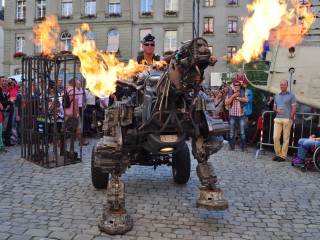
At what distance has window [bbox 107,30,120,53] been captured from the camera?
3278 cm

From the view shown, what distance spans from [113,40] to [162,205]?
29.3m

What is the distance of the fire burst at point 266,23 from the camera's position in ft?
17.8

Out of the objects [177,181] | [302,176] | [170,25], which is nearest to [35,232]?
[177,181]

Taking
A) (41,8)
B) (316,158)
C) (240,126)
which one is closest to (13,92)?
(240,126)

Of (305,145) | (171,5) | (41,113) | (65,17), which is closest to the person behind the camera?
(305,145)

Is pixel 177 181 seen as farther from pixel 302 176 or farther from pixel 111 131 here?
pixel 302 176

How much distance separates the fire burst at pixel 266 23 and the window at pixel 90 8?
26555mm

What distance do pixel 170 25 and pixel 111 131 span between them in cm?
2909

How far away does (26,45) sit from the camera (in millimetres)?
34938

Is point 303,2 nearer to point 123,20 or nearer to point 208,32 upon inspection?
point 123,20

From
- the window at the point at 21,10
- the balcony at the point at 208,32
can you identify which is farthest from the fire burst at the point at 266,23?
the window at the point at 21,10

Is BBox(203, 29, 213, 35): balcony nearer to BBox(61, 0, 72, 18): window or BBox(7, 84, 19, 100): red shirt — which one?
BBox(61, 0, 72, 18): window

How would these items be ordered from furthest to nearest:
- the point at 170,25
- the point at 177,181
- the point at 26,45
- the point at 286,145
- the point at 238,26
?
the point at 238,26 < the point at 26,45 < the point at 170,25 < the point at 286,145 < the point at 177,181

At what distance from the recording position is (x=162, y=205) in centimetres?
535
